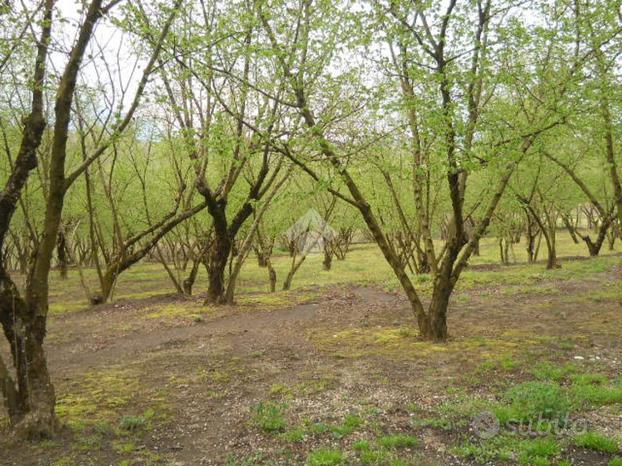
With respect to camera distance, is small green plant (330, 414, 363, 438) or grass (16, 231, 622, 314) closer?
small green plant (330, 414, 363, 438)

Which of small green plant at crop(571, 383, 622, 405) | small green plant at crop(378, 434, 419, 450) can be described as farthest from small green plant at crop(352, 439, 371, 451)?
small green plant at crop(571, 383, 622, 405)

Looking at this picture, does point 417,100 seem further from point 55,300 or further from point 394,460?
point 55,300

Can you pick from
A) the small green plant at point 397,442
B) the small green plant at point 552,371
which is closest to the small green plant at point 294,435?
the small green plant at point 397,442

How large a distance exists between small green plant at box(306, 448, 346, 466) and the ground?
0.02m

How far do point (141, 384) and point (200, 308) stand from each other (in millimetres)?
8082

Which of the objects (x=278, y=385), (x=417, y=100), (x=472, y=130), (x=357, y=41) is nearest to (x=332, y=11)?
(x=357, y=41)

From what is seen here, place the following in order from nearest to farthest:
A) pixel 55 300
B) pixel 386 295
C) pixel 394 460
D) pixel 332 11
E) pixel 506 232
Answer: pixel 394 460
pixel 332 11
pixel 386 295
pixel 55 300
pixel 506 232

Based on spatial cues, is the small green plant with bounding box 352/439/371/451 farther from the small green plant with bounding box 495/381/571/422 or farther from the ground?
the small green plant with bounding box 495/381/571/422

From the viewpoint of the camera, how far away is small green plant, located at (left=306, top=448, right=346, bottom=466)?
18.2 ft

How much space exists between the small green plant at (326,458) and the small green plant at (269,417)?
92 cm

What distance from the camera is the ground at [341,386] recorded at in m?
5.92

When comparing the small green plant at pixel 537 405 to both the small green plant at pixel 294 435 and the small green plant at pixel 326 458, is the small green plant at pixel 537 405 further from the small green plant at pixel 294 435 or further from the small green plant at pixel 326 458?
the small green plant at pixel 294 435

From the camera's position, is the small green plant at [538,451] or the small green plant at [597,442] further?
the small green plant at [597,442]

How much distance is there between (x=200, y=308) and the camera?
17.0 m
